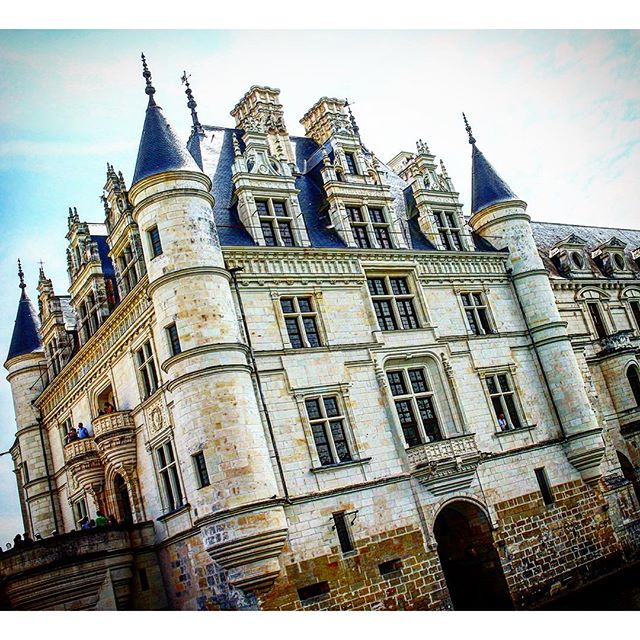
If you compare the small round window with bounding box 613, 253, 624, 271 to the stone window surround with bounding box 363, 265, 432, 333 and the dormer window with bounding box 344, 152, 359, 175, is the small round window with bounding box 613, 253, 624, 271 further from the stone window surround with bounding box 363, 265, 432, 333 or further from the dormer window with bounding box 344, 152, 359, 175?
the dormer window with bounding box 344, 152, 359, 175

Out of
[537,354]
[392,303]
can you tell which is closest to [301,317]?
[392,303]

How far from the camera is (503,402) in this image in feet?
79.1

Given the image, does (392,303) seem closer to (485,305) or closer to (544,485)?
(485,305)

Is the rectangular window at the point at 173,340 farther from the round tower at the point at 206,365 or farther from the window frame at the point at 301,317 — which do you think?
the window frame at the point at 301,317

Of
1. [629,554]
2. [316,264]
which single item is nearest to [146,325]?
[316,264]

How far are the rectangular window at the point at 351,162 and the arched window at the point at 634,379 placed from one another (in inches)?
554

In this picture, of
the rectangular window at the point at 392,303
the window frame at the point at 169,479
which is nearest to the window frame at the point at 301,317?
the rectangular window at the point at 392,303

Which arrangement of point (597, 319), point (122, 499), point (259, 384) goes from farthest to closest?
point (597, 319)
point (122, 499)
point (259, 384)

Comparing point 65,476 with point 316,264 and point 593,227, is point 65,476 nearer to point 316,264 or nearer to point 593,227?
point 316,264

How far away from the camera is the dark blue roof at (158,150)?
2075 cm

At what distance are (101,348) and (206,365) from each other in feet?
23.9

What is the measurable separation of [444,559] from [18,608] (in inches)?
480

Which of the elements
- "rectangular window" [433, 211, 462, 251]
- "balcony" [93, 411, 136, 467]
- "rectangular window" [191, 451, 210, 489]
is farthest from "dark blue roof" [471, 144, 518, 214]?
"rectangular window" [191, 451, 210, 489]

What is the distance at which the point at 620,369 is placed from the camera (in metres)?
30.1
